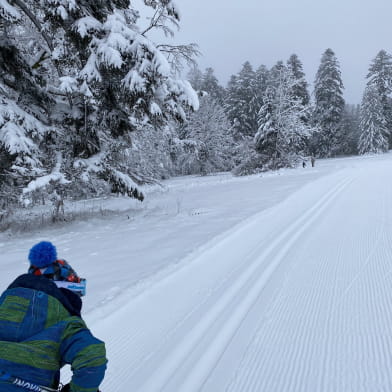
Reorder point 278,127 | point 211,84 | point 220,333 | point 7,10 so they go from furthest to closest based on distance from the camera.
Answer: point 211,84
point 278,127
point 7,10
point 220,333

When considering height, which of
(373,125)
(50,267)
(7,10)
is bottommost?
(50,267)

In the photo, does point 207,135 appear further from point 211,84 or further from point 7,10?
point 7,10

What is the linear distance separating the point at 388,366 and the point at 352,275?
6.82 feet

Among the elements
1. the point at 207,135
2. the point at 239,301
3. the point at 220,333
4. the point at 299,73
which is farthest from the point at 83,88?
the point at 299,73

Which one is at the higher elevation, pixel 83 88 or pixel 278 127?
pixel 278 127

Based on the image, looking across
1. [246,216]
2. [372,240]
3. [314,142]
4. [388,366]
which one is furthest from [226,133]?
[388,366]

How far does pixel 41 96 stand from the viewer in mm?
8773

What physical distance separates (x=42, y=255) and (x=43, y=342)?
480mm

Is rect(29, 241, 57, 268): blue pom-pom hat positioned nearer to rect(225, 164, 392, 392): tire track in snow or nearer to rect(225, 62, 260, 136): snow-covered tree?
rect(225, 164, 392, 392): tire track in snow

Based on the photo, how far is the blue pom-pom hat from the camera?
75.2 inches

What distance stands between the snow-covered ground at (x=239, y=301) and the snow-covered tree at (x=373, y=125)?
139 feet

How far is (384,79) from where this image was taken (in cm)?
4888

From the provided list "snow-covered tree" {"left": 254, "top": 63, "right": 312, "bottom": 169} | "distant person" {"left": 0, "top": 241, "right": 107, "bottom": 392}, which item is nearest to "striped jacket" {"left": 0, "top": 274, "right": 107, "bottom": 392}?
"distant person" {"left": 0, "top": 241, "right": 107, "bottom": 392}

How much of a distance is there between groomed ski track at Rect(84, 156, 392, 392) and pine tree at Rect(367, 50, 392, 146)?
49.2m
